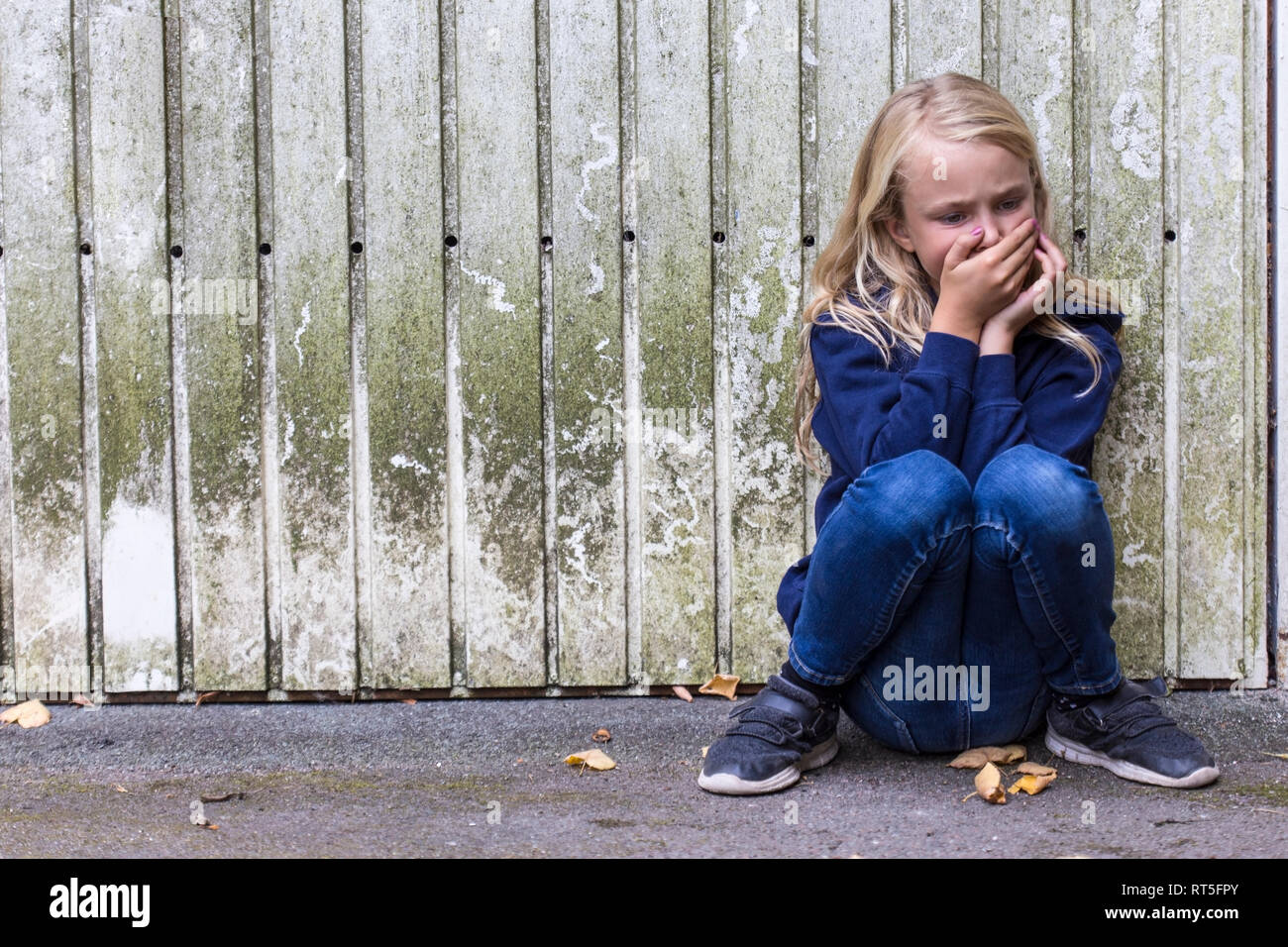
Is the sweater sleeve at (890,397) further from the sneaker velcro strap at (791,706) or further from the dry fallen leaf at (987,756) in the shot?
the dry fallen leaf at (987,756)

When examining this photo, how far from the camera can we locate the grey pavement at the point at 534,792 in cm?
179

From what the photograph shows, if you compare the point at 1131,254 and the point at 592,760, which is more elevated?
the point at 1131,254

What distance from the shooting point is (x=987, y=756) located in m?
2.10

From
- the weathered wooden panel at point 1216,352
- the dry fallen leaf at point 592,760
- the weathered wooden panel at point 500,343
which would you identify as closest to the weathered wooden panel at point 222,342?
the weathered wooden panel at point 500,343

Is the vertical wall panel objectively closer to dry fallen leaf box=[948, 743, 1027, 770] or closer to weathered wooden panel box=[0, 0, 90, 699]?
weathered wooden panel box=[0, 0, 90, 699]

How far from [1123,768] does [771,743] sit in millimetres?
587

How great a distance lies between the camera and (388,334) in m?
2.48

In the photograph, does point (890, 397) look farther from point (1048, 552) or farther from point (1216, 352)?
point (1216, 352)

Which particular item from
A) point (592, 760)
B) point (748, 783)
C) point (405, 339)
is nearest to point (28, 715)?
point (405, 339)

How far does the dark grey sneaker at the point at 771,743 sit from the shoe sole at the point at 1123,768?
1.30 ft

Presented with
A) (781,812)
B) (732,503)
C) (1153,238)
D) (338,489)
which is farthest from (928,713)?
(338,489)

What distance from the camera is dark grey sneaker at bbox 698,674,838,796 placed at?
6.53ft

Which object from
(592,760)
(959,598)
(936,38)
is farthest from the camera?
(936,38)

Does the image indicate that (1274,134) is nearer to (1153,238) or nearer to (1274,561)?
(1153,238)
